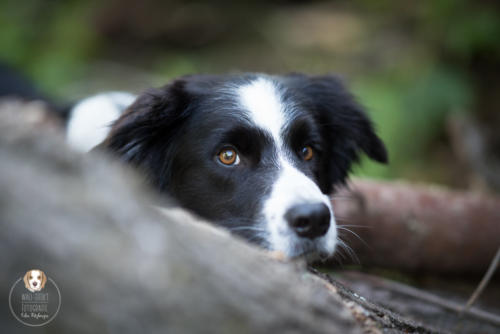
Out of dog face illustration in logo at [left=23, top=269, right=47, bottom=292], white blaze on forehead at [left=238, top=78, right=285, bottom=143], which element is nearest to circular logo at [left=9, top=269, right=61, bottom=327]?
dog face illustration in logo at [left=23, top=269, right=47, bottom=292]

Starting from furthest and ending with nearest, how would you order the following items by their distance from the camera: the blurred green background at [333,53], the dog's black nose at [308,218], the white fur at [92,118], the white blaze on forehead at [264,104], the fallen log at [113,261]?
the blurred green background at [333,53]
the white fur at [92,118]
the white blaze on forehead at [264,104]
the dog's black nose at [308,218]
the fallen log at [113,261]

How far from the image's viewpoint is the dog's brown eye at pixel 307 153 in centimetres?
299

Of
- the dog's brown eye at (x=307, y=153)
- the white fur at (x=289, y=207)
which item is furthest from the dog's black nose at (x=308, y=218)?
the dog's brown eye at (x=307, y=153)

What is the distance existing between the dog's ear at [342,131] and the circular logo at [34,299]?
255cm

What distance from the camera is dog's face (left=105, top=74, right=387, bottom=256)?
250cm

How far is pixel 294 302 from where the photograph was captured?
1338mm

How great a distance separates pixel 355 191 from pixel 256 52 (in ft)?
20.4

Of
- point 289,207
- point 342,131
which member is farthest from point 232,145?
point 342,131

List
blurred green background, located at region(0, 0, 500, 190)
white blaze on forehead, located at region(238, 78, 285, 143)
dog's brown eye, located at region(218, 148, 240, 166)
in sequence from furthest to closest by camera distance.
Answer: blurred green background, located at region(0, 0, 500, 190), white blaze on forehead, located at region(238, 78, 285, 143), dog's brown eye, located at region(218, 148, 240, 166)

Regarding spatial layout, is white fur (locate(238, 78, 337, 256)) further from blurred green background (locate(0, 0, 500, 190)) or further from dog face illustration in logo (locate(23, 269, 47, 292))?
blurred green background (locate(0, 0, 500, 190))

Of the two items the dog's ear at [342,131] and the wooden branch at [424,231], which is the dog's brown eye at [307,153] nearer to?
the dog's ear at [342,131]

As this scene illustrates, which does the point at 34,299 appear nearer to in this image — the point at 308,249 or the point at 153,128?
the point at 308,249

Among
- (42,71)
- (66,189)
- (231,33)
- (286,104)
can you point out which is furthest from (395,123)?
(42,71)

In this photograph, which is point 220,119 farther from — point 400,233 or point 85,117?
point 400,233
